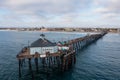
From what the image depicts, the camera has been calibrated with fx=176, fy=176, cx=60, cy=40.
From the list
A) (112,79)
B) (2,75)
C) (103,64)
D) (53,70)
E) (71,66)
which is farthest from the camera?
(103,64)

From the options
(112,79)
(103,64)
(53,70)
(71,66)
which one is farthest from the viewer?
(103,64)

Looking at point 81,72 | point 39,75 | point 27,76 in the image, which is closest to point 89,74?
point 81,72

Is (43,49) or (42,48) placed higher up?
(42,48)

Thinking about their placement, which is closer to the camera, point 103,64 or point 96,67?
point 96,67

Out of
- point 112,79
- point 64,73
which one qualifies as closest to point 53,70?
point 64,73

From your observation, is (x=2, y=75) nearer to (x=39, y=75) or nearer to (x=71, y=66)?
(x=39, y=75)

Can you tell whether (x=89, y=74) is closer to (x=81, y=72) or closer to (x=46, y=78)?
(x=81, y=72)

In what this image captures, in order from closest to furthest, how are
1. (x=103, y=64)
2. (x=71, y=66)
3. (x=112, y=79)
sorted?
(x=112, y=79) → (x=71, y=66) → (x=103, y=64)

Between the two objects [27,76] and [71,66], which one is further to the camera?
[71,66]

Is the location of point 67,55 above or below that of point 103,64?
above
